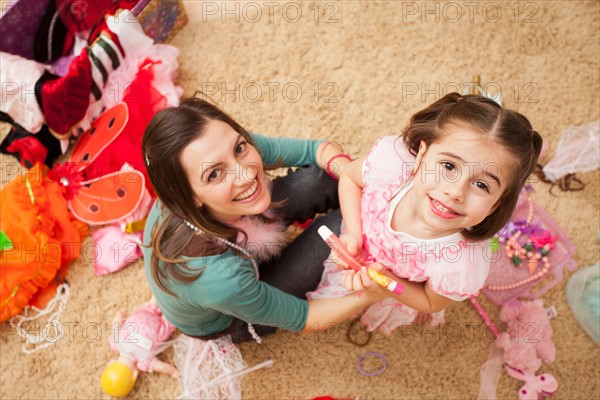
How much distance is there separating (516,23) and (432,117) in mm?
809

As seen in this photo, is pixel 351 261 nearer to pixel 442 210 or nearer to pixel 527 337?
pixel 442 210

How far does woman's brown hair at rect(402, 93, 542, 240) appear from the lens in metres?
0.73

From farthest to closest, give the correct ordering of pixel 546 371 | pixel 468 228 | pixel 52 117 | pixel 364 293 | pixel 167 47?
pixel 167 47 → pixel 52 117 → pixel 546 371 → pixel 364 293 → pixel 468 228

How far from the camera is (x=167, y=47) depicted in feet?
4.65

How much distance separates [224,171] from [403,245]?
34 centimetres

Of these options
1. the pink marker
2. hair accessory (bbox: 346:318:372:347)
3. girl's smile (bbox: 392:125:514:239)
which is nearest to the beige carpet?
hair accessory (bbox: 346:318:372:347)

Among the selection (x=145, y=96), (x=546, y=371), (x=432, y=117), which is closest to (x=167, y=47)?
(x=145, y=96)

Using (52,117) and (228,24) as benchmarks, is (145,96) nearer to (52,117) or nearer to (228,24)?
(52,117)

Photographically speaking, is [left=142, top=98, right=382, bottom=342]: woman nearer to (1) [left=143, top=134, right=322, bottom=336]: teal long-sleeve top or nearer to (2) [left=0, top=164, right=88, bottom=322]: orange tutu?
(1) [left=143, top=134, right=322, bottom=336]: teal long-sleeve top

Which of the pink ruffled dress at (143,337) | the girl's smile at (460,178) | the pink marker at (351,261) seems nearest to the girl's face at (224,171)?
the pink marker at (351,261)

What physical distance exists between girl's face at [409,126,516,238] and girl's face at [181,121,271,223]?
29 centimetres

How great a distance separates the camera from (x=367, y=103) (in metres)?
1.40

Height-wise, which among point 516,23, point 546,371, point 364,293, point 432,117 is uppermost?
point 432,117

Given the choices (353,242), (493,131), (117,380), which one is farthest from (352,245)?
(117,380)
